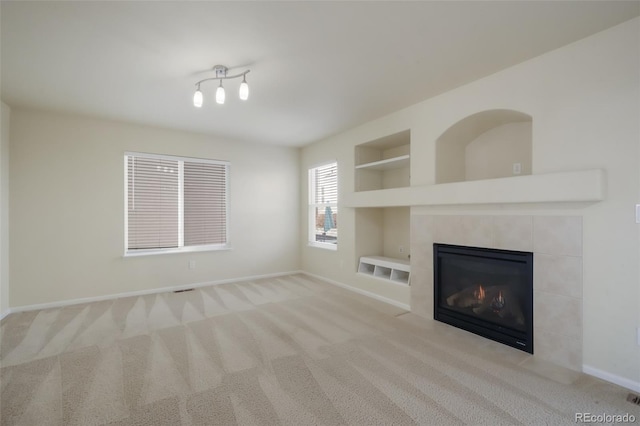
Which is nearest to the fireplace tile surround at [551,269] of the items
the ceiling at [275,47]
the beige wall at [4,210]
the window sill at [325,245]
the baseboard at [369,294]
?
the baseboard at [369,294]

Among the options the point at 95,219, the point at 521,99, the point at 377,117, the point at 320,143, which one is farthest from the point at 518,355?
the point at 95,219

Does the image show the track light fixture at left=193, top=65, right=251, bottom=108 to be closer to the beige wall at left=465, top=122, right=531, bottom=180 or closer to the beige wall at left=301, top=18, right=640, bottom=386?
the beige wall at left=301, top=18, right=640, bottom=386

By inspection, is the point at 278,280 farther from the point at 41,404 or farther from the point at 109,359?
the point at 41,404

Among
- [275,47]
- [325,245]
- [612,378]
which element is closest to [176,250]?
[325,245]

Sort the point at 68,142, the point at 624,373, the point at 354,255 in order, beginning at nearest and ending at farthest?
1. the point at 624,373
2. the point at 68,142
3. the point at 354,255

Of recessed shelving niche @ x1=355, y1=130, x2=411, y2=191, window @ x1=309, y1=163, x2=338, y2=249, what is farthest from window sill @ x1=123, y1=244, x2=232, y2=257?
recessed shelving niche @ x1=355, y1=130, x2=411, y2=191

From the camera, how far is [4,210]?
3.49 m

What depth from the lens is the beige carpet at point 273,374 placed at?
182 cm

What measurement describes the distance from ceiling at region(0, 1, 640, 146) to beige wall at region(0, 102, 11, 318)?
0.32 meters

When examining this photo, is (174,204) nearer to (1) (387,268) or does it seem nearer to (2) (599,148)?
(1) (387,268)

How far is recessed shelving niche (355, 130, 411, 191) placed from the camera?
433cm

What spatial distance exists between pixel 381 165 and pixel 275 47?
8.05 feet

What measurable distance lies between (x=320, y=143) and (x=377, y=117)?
153 cm

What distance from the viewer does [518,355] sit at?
2.54m
